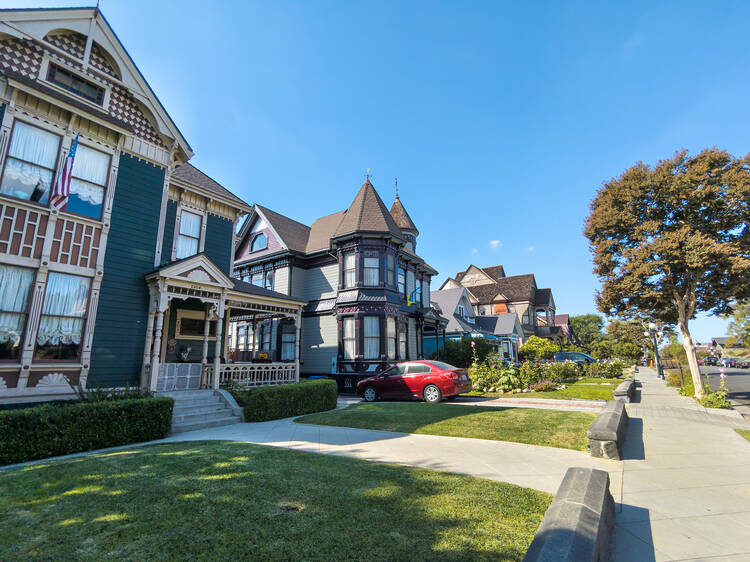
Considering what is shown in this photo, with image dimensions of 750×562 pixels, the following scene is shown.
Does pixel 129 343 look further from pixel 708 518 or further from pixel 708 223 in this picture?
pixel 708 223

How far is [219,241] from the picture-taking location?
14.3 m

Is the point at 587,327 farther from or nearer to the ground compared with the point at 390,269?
farther from the ground

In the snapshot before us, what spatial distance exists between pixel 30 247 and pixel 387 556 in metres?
11.0

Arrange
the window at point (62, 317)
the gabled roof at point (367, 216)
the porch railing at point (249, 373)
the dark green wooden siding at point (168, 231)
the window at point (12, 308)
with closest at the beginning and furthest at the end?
the window at point (12, 308) < the window at point (62, 317) < the dark green wooden siding at point (168, 231) < the porch railing at point (249, 373) < the gabled roof at point (367, 216)

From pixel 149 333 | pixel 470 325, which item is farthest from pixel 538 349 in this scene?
pixel 149 333

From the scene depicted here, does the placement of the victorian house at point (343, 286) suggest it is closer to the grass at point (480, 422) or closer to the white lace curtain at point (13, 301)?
the grass at point (480, 422)

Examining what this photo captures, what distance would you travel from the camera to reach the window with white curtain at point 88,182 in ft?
32.6

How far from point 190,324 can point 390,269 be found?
11.0 m

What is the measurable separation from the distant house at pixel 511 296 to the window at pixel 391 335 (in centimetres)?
3011

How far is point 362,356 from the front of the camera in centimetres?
1903

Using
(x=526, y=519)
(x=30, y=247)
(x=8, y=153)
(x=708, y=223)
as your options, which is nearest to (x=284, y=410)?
(x=30, y=247)

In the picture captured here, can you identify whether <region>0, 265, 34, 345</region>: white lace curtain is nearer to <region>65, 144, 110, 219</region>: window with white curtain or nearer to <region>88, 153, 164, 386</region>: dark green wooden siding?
<region>88, 153, 164, 386</region>: dark green wooden siding

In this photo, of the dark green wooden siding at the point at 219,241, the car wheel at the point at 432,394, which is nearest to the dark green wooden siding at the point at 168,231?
the dark green wooden siding at the point at 219,241

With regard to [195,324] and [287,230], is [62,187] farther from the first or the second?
[287,230]
